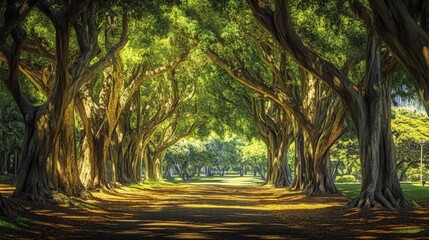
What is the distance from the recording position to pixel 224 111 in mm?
56812

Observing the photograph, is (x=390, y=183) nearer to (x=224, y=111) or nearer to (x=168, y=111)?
(x=168, y=111)

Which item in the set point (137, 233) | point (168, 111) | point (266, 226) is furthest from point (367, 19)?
point (168, 111)

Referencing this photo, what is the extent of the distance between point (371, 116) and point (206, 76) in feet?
73.7

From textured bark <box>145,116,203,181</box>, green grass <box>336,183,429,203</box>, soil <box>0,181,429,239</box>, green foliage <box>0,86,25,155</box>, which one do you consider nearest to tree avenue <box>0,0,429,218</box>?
green foliage <box>0,86,25,155</box>

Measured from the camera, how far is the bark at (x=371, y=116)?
22312 mm

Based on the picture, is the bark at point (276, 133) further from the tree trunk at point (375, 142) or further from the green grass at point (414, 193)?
the tree trunk at point (375, 142)

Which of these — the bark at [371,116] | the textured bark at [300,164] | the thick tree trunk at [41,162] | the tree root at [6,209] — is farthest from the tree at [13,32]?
the textured bark at [300,164]

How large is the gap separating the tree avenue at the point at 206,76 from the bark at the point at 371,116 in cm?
5

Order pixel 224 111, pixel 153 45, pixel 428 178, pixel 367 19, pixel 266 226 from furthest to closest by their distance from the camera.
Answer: pixel 428 178, pixel 224 111, pixel 153 45, pixel 367 19, pixel 266 226

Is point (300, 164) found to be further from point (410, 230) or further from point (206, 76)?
point (410, 230)

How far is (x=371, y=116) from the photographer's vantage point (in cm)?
2277

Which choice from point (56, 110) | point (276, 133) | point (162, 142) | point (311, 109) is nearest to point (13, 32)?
point (56, 110)

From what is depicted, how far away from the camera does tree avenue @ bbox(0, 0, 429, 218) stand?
864 inches

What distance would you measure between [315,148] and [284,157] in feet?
63.4
